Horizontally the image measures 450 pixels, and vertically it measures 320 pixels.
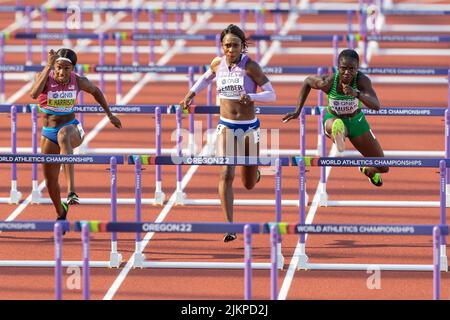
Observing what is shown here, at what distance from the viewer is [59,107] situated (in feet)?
51.6

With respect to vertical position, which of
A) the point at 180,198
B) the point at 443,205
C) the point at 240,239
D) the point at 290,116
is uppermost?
the point at 290,116

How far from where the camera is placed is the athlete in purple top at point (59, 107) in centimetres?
1552

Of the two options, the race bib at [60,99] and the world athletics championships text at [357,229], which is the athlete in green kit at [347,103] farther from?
the world athletics championships text at [357,229]

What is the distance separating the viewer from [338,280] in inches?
572

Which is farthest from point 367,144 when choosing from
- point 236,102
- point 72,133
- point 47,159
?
point 47,159

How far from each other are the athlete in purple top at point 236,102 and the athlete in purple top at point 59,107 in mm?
1085

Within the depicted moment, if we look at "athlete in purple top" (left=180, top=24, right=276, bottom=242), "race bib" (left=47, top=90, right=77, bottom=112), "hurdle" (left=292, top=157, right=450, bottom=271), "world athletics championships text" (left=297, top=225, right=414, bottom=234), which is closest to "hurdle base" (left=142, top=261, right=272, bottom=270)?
"athlete in purple top" (left=180, top=24, right=276, bottom=242)

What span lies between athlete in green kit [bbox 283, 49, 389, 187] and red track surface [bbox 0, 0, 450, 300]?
1.02 m

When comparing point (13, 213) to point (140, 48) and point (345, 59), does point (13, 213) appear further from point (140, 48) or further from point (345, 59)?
point (140, 48)

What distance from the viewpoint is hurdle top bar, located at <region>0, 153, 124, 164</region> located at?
14.4 meters

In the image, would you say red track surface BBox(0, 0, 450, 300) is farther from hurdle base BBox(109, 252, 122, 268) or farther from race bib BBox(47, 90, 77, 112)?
race bib BBox(47, 90, 77, 112)

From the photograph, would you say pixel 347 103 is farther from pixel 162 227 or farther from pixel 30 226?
pixel 30 226

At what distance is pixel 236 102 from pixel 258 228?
3.51 meters
